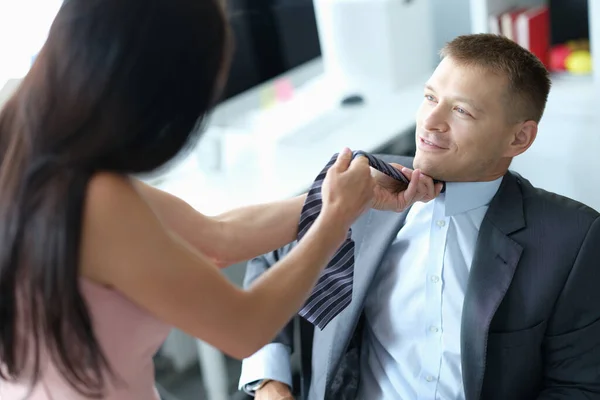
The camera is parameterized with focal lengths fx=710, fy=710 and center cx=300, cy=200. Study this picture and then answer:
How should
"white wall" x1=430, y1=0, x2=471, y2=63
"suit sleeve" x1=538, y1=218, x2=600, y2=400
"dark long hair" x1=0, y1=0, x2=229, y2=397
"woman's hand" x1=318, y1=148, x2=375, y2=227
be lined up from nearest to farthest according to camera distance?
1. "dark long hair" x1=0, y1=0, x2=229, y2=397
2. "woman's hand" x1=318, y1=148, x2=375, y2=227
3. "suit sleeve" x1=538, y1=218, x2=600, y2=400
4. "white wall" x1=430, y1=0, x2=471, y2=63

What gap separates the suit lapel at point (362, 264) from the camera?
1499 mm

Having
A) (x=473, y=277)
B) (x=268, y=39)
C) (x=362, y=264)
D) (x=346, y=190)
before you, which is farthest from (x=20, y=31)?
(x=473, y=277)

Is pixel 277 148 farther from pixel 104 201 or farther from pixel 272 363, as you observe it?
pixel 104 201

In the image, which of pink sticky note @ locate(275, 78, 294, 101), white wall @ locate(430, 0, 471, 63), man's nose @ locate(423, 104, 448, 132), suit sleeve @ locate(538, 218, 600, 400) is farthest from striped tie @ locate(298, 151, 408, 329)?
white wall @ locate(430, 0, 471, 63)

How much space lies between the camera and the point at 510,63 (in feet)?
4.71

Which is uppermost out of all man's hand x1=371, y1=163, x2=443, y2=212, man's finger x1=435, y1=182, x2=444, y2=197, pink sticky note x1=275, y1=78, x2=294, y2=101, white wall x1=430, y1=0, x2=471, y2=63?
man's hand x1=371, y1=163, x2=443, y2=212

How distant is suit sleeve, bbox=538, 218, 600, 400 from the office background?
911mm

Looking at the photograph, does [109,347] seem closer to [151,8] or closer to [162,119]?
[162,119]

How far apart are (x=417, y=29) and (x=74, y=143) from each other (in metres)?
2.21

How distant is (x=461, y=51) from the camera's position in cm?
145

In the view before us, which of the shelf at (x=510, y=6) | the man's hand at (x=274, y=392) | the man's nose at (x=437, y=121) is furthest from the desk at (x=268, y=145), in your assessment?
the man's nose at (x=437, y=121)

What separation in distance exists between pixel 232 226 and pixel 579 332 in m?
0.71

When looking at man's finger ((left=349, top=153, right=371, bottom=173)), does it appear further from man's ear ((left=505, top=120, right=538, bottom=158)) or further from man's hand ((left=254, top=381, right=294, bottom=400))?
man's hand ((left=254, top=381, right=294, bottom=400))

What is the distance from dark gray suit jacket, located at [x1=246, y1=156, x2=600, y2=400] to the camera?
1.37m
